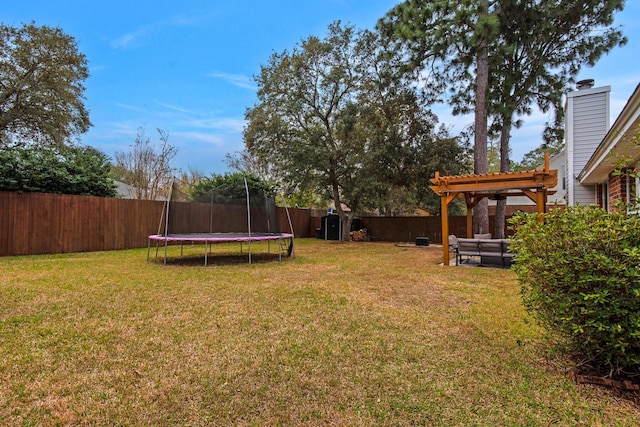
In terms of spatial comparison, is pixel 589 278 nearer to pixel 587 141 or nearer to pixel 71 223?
pixel 587 141

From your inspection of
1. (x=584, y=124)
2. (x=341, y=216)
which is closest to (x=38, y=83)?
(x=341, y=216)

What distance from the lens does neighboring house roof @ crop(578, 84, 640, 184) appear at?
308 centimetres

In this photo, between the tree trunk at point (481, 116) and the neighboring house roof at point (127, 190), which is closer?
the tree trunk at point (481, 116)

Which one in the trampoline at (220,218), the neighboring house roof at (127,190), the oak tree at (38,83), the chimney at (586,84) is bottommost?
the trampoline at (220,218)

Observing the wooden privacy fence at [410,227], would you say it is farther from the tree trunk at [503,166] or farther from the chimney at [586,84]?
the chimney at [586,84]

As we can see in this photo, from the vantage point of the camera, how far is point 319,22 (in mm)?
13602

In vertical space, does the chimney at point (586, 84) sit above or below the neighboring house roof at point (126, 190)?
above

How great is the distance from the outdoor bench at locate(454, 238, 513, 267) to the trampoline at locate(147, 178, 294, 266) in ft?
14.2

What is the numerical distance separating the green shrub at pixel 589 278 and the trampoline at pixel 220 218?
674cm

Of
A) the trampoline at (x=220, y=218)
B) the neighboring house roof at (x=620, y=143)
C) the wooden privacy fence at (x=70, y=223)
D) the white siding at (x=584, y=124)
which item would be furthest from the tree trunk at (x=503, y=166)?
the wooden privacy fence at (x=70, y=223)

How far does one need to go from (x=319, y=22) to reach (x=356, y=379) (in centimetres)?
1444

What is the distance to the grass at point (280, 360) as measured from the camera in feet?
6.40

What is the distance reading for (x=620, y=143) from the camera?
4.39 metres

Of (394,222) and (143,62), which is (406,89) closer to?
(394,222)
